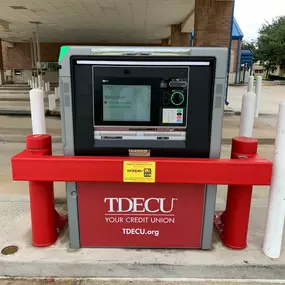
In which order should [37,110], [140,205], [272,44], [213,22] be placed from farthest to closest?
[272,44] → [213,22] → [37,110] → [140,205]

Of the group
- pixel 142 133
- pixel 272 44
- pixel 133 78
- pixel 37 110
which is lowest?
pixel 142 133

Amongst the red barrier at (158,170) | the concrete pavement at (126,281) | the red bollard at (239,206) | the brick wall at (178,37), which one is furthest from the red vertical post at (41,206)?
the brick wall at (178,37)

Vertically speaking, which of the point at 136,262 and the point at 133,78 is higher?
the point at 133,78

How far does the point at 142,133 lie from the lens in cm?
230

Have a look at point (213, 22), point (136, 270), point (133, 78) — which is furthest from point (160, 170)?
point (213, 22)

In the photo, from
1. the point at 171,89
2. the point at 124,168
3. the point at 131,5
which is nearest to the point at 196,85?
the point at 171,89

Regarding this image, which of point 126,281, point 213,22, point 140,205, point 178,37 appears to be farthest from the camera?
point 178,37

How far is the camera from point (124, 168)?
7.32 ft

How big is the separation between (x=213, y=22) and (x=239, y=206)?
779 centimetres

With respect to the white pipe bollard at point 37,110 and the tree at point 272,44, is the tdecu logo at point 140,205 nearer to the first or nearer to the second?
the white pipe bollard at point 37,110

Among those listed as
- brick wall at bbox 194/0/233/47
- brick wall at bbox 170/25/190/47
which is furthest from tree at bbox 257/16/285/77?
brick wall at bbox 194/0/233/47

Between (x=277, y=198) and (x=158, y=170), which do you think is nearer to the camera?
(x=158, y=170)

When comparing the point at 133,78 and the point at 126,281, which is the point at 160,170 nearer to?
the point at 133,78

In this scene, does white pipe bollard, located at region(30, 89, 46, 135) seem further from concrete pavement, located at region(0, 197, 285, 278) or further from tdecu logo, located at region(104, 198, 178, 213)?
concrete pavement, located at region(0, 197, 285, 278)
